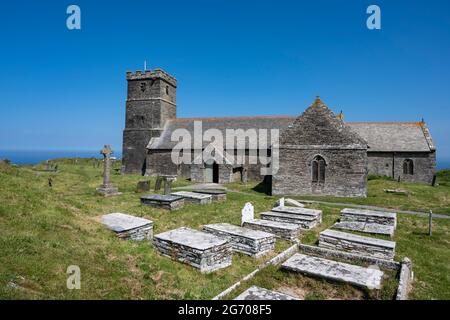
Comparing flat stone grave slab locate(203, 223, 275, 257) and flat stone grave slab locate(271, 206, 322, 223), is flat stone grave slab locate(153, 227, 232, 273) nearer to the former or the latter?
flat stone grave slab locate(203, 223, 275, 257)

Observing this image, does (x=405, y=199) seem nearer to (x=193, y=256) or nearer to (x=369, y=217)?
(x=369, y=217)

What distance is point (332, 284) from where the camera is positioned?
7.07m

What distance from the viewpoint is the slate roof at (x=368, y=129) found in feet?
104

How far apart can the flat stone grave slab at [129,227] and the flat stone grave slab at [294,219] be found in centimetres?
565

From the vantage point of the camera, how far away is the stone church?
21.4 meters

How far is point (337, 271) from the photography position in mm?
7391

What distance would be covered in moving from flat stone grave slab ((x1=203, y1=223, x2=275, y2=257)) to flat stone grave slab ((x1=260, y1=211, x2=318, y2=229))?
10.8 feet

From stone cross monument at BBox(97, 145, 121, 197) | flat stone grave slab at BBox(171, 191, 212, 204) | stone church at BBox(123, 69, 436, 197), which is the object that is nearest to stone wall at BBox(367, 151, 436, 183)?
stone church at BBox(123, 69, 436, 197)

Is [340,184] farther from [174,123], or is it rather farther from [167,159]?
[174,123]

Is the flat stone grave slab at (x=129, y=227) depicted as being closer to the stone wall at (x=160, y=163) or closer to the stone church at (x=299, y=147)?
the stone church at (x=299, y=147)

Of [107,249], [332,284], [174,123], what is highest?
[174,123]

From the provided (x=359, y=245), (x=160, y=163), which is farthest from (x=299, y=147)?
(x=160, y=163)
